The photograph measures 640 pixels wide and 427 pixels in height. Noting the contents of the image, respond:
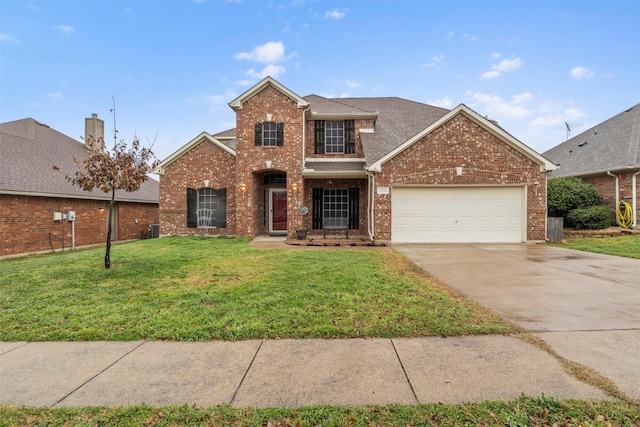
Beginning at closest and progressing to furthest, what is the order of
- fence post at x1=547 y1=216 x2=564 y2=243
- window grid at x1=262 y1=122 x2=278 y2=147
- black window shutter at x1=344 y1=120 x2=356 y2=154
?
fence post at x1=547 y1=216 x2=564 y2=243, window grid at x1=262 y1=122 x2=278 y2=147, black window shutter at x1=344 y1=120 x2=356 y2=154

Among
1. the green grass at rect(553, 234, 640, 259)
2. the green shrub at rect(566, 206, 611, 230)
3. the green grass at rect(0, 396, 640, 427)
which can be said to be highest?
the green shrub at rect(566, 206, 611, 230)

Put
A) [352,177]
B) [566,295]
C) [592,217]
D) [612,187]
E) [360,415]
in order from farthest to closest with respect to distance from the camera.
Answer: [612,187]
[352,177]
[592,217]
[566,295]
[360,415]

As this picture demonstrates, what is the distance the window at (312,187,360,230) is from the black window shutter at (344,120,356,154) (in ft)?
7.05

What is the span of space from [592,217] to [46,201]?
24.2m

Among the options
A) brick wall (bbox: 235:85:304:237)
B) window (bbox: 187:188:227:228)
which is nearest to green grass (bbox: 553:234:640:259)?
brick wall (bbox: 235:85:304:237)

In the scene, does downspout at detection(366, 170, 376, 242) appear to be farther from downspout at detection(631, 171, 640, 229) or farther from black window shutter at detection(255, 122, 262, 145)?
downspout at detection(631, 171, 640, 229)

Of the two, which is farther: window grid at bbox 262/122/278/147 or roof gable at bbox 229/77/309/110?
window grid at bbox 262/122/278/147

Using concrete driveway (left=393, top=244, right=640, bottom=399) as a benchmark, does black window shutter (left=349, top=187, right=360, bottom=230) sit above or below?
above

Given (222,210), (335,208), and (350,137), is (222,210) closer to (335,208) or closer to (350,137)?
(335,208)

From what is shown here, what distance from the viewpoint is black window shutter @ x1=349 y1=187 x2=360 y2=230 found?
13844 millimetres

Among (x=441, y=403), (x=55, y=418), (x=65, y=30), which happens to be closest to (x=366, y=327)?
(x=441, y=403)

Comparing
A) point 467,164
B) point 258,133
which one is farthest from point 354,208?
point 258,133

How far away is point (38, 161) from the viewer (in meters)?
14.7

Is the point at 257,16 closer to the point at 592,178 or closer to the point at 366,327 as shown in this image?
the point at 366,327
